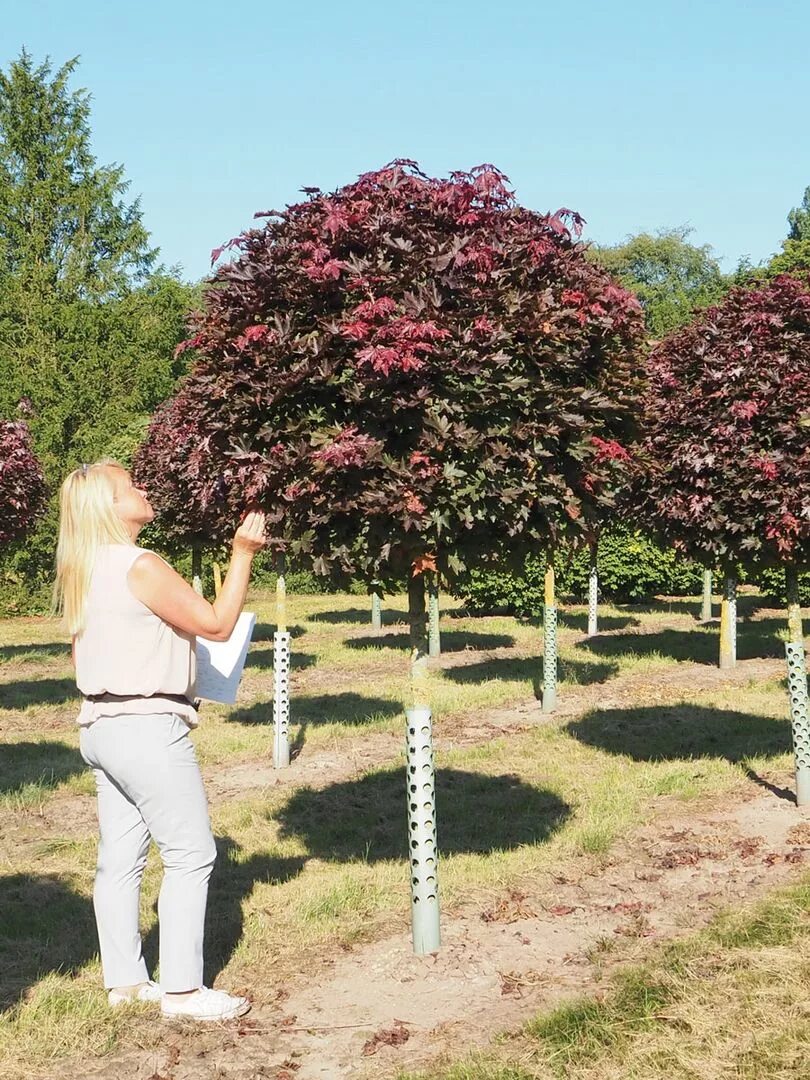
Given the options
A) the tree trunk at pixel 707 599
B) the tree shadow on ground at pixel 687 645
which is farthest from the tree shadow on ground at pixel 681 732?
the tree trunk at pixel 707 599

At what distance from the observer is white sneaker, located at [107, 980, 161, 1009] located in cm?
483

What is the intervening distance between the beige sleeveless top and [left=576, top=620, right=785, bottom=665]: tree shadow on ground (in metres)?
13.6

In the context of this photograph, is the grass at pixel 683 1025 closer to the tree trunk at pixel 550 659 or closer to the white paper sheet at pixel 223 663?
the white paper sheet at pixel 223 663

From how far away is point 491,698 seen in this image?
45.9 feet

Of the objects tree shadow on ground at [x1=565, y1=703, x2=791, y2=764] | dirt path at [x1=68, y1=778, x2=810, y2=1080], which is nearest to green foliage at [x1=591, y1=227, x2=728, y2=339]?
tree shadow on ground at [x1=565, y1=703, x2=791, y2=764]

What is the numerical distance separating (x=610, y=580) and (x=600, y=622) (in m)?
3.35

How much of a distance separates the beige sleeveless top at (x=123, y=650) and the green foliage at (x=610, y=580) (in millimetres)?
19357

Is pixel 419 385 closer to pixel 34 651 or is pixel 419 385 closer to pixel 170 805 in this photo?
pixel 170 805

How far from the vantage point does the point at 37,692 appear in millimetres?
15578

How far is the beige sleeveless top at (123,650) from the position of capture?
14.9ft

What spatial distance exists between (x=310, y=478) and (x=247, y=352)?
75 cm

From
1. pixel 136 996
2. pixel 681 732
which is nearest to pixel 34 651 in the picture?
pixel 681 732

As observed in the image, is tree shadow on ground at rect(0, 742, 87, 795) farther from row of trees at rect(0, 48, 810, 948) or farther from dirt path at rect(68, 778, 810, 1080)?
dirt path at rect(68, 778, 810, 1080)

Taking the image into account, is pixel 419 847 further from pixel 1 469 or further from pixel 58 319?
pixel 58 319
